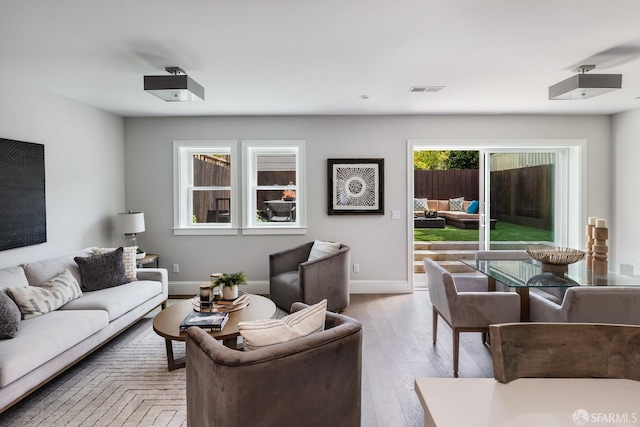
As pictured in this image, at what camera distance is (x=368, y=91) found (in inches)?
Result: 158

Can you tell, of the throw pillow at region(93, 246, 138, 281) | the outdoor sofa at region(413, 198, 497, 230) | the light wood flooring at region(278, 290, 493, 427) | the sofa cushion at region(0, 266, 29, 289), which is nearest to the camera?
the light wood flooring at region(278, 290, 493, 427)

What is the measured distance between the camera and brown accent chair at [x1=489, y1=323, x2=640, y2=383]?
112 cm

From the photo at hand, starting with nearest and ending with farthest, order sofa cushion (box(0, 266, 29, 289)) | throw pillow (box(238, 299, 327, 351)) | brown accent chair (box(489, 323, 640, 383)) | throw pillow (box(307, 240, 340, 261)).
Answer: brown accent chair (box(489, 323, 640, 383)) → throw pillow (box(238, 299, 327, 351)) → sofa cushion (box(0, 266, 29, 289)) → throw pillow (box(307, 240, 340, 261))

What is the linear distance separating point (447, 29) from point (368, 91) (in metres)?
1.53

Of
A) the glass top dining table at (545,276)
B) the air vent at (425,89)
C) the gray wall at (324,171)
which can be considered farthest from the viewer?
the gray wall at (324,171)

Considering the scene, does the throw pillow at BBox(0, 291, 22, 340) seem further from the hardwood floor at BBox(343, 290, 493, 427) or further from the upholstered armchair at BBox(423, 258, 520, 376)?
the upholstered armchair at BBox(423, 258, 520, 376)

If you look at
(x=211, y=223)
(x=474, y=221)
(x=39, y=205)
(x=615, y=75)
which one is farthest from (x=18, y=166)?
(x=474, y=221)

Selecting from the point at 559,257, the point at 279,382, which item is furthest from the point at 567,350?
the point at 559,257

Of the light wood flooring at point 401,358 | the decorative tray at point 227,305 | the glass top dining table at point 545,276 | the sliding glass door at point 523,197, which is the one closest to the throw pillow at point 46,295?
the decorative tray at point 227,305

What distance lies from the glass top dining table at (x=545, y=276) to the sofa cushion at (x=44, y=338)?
10.5ft

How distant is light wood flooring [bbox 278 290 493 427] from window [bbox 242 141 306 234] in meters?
1.55

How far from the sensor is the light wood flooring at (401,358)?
98.3 inches

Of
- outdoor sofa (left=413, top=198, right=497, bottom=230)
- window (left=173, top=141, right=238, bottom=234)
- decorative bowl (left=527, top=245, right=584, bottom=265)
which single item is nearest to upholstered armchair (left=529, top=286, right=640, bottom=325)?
decorative bowl (left=527, top=245, right=584, bottom=265)

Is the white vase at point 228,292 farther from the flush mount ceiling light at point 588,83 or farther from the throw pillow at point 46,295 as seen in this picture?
the flush mount ceiling light at point 588,83
